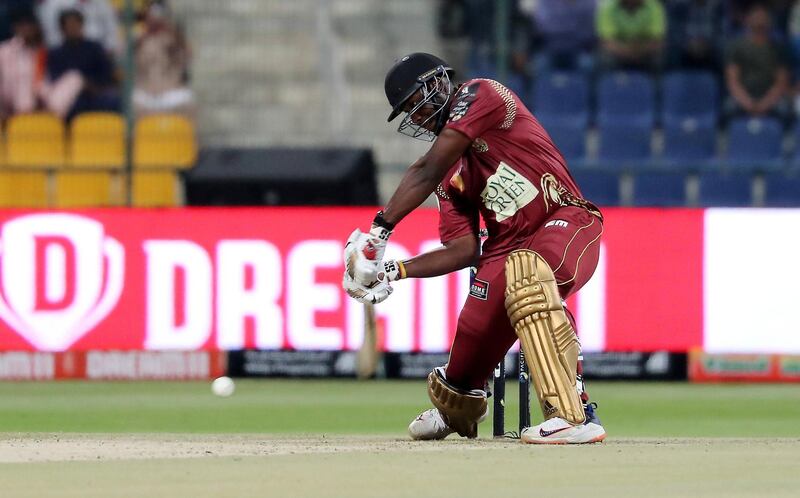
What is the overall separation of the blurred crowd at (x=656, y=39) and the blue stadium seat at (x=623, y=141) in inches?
25.7

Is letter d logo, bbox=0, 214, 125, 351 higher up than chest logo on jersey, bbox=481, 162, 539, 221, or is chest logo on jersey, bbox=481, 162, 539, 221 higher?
chest logo on jersey, bbox=481, 162, 539, 221

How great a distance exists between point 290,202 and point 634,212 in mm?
A: 2965

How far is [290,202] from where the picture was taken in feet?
47.1

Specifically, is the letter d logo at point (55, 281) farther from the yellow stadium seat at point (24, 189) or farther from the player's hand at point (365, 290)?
the player's hand at point (365, 290)

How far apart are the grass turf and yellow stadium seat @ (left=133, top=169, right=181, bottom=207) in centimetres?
195

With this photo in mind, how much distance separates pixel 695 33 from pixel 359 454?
404 inches

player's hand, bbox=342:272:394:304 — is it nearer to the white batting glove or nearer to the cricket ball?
the white batting glove

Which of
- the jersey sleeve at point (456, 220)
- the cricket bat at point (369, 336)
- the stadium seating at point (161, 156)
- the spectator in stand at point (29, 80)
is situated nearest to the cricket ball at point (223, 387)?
the cricket bat at point (369, 336)

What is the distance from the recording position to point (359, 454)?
717 centimetres

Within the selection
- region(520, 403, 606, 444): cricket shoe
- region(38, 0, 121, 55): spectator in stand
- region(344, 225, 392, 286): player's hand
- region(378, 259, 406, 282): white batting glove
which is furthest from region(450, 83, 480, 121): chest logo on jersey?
region(38, 0, 121, 55): spectator in stand

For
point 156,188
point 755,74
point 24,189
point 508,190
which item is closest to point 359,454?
point 508,190

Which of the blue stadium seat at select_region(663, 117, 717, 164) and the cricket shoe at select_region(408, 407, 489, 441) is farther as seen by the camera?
the blue stadium seat at select_region(663, 117, 717, 164)

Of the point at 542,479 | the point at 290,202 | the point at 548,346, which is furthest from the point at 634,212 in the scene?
the point at 542,479

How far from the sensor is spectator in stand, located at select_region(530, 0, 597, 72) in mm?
16703
